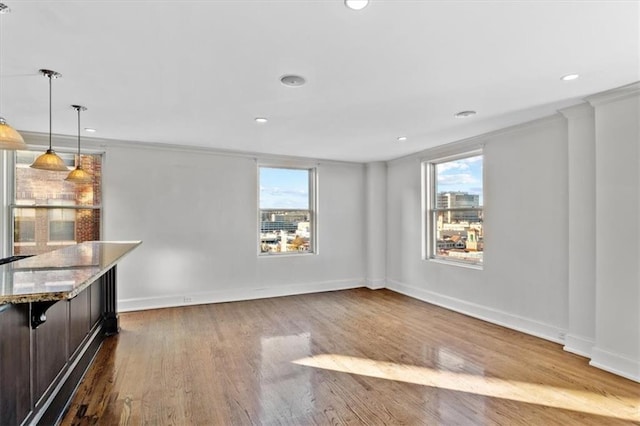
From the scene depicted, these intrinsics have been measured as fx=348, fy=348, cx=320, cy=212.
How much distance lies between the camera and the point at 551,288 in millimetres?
3852

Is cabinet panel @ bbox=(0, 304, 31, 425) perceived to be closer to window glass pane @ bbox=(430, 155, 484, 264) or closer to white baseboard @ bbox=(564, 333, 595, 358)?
white baseboard @ bbox=(564, 333, 595, 358)

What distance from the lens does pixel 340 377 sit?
2.95 metres

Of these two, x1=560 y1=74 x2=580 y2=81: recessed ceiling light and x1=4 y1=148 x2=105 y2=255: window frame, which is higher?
x1=560 y1=74 x2=580 y2=81: recessed ceiling light

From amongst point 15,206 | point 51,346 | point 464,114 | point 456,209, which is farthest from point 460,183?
point 15,206

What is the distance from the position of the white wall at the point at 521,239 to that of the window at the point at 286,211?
2329 millimetres

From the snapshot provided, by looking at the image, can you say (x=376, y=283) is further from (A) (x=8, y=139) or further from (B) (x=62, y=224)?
(A) (x=8, y=139)

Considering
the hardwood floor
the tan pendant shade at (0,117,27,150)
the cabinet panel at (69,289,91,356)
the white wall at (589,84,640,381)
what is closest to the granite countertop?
the cabinet panel at (69,289,91,356)

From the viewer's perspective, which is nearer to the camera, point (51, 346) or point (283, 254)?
point (51, 346)

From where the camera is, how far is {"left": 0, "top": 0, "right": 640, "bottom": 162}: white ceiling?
185 cm

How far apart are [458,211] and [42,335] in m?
4.88

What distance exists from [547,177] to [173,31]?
12.9 ft

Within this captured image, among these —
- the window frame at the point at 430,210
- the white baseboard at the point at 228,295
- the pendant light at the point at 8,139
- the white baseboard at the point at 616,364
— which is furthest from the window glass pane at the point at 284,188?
the white baseboard at the point at 616,364

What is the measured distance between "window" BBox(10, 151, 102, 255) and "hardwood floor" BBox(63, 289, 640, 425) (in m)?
1.47

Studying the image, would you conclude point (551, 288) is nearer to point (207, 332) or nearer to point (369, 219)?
point (369, 219)
